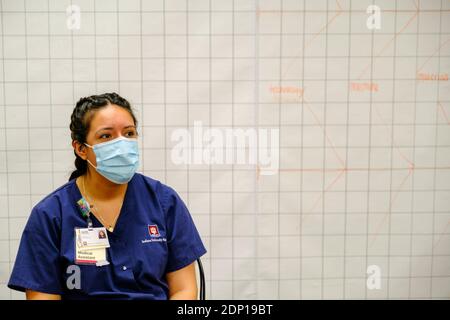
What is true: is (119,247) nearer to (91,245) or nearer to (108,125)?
(91,245)

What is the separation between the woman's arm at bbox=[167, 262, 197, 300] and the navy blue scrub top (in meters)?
0.02

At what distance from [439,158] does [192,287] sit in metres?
1.24

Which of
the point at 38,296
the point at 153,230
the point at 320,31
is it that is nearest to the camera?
the point at 38,296

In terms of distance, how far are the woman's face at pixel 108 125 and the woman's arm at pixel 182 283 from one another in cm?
45

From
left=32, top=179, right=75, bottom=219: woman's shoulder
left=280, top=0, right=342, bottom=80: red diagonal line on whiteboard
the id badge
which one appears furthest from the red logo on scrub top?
left=280, top=0, right=342, bottom=80: red diagonal line on whiteboard

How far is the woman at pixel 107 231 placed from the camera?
1364 mm

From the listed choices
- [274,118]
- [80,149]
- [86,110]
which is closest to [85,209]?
[80,149]

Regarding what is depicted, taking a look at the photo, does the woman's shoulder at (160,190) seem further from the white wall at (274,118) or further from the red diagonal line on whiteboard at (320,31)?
the red diagonal line on whiteboard at (320,31)

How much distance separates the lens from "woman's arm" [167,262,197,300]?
1472 millimetres

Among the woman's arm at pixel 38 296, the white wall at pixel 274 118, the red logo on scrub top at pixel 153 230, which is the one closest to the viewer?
the woman's arm at pixel 38 296

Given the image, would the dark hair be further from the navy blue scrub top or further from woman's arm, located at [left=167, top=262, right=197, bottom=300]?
woman's arm, located at [left=167, top=262, right=197, bottom=300]

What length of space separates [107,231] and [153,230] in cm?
14

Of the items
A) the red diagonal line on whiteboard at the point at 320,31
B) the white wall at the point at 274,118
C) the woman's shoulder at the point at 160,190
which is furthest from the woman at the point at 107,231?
the red diagonal line on whiteboard at the point at 320,31

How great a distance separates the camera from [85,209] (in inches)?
56.2
